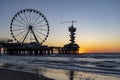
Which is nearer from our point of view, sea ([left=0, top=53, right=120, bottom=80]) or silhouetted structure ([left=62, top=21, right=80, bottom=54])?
sea ([left=0, top=53, right=120, bottom=80])

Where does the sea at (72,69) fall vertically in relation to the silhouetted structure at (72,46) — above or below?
below

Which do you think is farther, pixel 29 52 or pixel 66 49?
pixel 66 49

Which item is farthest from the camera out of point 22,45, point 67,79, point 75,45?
point 75,45

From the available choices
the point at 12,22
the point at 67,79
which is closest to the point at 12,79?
the point at 67,79

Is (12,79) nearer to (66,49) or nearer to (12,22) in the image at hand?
(12,22)

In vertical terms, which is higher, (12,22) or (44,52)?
(12,22)

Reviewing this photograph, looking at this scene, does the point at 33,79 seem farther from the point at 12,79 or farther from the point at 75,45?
the point at 75,45

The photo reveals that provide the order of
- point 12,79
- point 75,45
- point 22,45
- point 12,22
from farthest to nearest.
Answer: point 75,45 < point 22,45 < point 12,22 < point 12,79

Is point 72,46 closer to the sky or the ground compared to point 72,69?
closer to the sky

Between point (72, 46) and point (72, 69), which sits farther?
point (72, 46)

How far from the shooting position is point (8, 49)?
410ft

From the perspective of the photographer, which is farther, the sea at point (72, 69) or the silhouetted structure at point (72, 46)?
the silhouetted structure at point (72, 46)

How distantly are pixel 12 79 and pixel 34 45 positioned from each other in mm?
99843

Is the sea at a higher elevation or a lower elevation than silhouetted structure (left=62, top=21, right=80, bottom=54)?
lower
